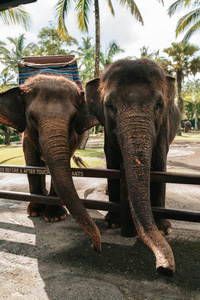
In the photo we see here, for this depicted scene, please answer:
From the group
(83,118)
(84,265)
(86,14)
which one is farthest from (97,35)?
(84,265)

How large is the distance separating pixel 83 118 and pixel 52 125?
89cm

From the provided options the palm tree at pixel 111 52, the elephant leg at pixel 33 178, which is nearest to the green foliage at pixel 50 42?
the palm tree at pixel 111 52

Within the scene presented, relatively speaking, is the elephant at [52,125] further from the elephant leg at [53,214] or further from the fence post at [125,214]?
the fence post at [125,214]

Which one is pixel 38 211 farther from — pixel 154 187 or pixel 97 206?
pixel 154 187

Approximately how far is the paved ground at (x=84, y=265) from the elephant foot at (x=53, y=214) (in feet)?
0.35

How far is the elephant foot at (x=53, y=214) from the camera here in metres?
3.99

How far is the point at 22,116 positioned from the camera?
3.72 meters

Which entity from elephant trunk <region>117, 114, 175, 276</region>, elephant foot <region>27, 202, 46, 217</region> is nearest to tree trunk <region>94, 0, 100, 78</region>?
elephant foot <region>27, 202, 46, 217</region>

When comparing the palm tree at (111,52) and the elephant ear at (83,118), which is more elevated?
the palm tree at (111,52)

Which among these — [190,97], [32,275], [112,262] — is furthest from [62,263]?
[190,97]

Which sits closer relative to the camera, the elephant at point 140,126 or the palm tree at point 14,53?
the elephant at point 140,126

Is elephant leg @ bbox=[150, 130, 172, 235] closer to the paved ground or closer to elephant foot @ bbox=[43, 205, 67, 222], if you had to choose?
the paved ground

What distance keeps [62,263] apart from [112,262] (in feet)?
1.75

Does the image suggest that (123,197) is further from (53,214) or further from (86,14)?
(86,14)
